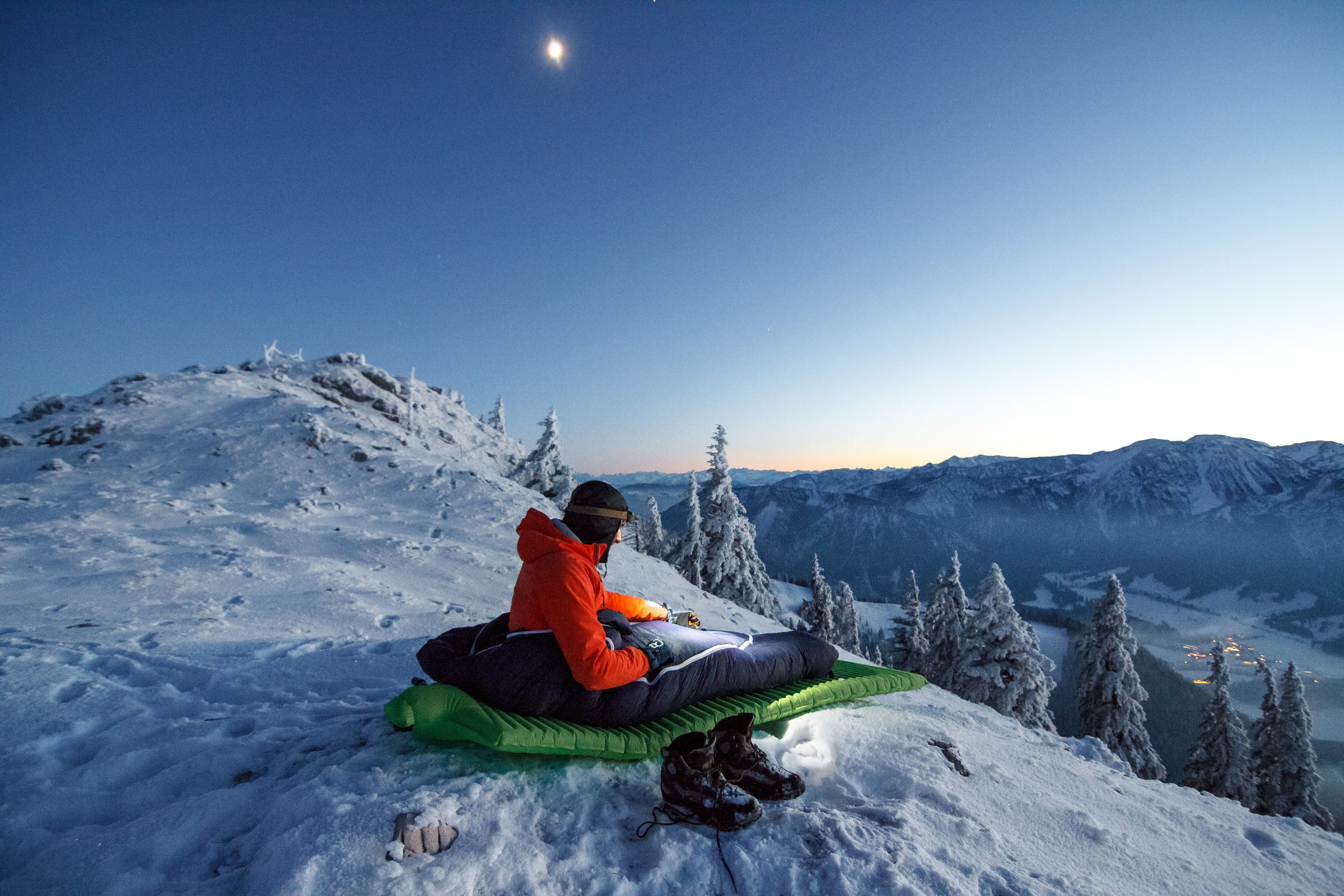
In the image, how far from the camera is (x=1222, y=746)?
20.6m

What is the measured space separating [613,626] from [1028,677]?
21.0 m

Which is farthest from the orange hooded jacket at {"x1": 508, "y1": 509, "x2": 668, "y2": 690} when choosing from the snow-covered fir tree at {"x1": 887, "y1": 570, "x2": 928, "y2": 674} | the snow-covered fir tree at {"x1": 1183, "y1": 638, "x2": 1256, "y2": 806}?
the snow-covered fir tree at {"x1": 887, "y1": 570, "x2": 928, "y2": 674}

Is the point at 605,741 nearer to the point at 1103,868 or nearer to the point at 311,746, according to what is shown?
the point at 311,746

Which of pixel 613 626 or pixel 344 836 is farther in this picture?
pixel 613 626

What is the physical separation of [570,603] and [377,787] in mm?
1486

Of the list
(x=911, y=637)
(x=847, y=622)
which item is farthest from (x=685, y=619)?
(x=847, y=622)

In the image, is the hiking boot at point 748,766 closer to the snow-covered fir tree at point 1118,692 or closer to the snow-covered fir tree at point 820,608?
the snow-covered fir tree at point 1118,692

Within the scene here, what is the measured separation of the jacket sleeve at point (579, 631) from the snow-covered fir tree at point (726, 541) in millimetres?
20617

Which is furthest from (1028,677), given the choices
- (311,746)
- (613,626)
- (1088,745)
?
(311,746)

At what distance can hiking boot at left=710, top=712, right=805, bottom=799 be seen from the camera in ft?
10.8

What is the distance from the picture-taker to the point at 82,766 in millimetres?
3273

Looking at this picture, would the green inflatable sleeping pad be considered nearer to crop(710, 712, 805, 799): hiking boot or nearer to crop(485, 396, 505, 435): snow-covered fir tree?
crop(710, 712, 805, 799): hiking boot

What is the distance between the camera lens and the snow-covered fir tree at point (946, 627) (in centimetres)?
2759

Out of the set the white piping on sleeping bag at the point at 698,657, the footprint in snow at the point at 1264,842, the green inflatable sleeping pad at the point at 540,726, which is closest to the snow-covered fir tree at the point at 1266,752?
the footprint in snow at the point at 1264,842
